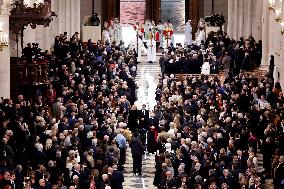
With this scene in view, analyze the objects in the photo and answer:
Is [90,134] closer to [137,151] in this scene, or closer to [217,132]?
[137,151]

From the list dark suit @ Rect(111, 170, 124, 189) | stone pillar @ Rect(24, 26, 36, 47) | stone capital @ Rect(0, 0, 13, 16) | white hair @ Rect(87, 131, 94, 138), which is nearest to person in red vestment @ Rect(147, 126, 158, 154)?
white hair @ Rect(87, 131, 94, 138)

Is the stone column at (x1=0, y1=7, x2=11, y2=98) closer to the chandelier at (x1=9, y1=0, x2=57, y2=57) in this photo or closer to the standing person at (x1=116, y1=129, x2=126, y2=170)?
the chandelier at (x1=9, y1=0, x2=57, y2=57)

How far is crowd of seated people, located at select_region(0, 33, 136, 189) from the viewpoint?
111 ft

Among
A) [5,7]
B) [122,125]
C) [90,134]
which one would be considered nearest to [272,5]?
[122,125]

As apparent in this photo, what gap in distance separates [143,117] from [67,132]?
273 inches

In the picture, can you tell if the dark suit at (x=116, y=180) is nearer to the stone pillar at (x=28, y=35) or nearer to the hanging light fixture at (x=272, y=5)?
the stone pillar at (x=28, y=35)

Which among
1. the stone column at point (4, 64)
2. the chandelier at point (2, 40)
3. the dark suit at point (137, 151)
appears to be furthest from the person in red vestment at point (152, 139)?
the chandelier at point (2, 40)

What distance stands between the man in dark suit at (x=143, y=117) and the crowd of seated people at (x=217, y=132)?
53 centimetres

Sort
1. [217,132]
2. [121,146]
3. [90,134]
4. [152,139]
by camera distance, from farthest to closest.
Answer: [152,139] < [121,146] < [217,132] < [90,134]

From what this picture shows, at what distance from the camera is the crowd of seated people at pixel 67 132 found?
111 feet

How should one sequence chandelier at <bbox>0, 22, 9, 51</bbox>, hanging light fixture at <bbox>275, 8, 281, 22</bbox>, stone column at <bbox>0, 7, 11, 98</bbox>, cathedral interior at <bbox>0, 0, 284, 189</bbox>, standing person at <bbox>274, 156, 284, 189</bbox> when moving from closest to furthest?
cathedral interior at <bbox>0, 0, 284, 189</bbox>, standing person at <bbox>274, 156, 284, 189</bbox>, chandelier at <bbox>0, 22, 9, 51</bbox>, stone column at <bbox>0, 7, 11, 98</bbox>, hanging light fixture at <bbox>275, 8, 281, 22</bbox>

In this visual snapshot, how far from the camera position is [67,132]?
3766cm

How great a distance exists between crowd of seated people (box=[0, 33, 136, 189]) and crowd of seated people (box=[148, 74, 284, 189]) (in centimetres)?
155

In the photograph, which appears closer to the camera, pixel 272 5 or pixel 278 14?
pixel 278 14
